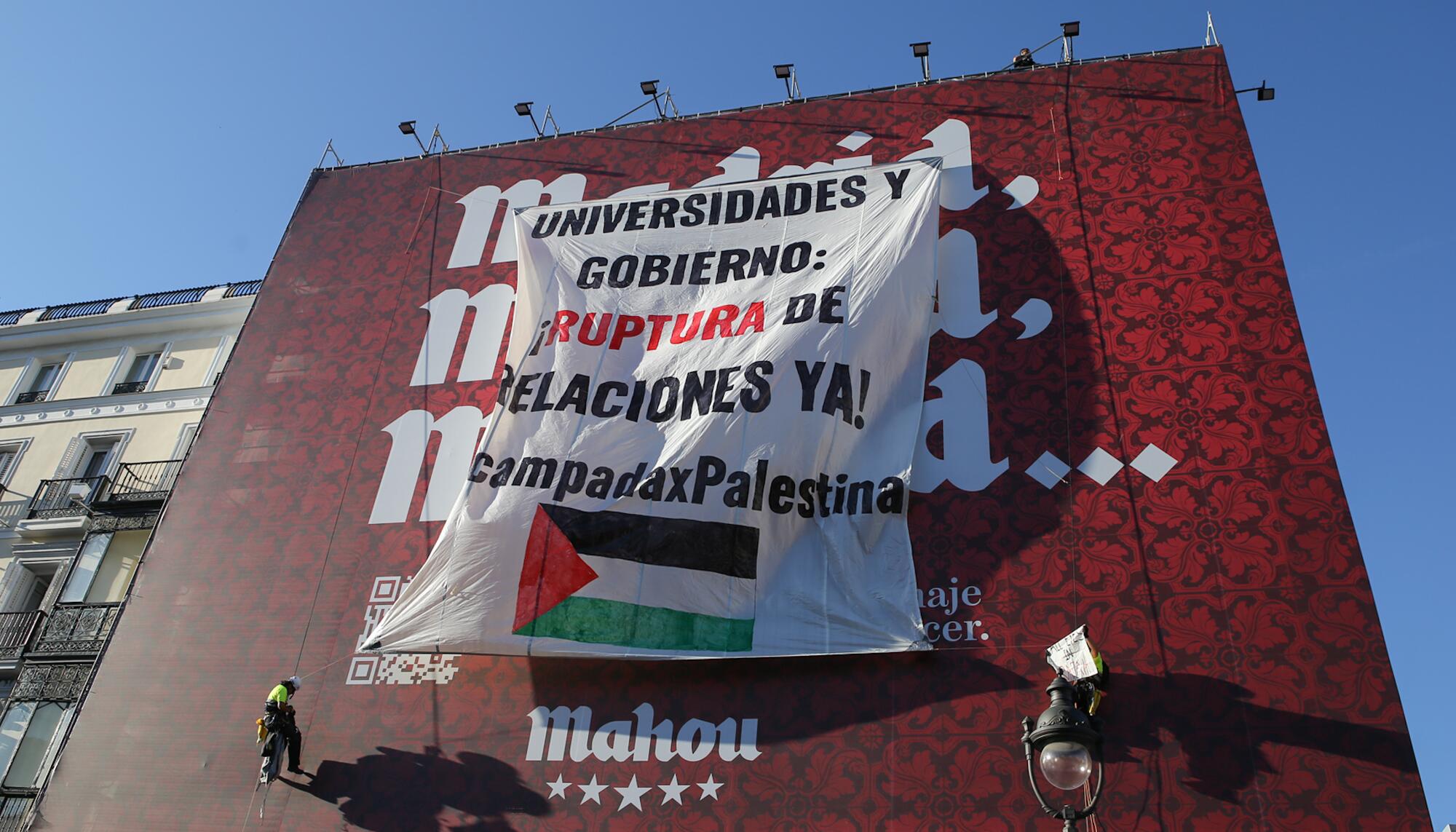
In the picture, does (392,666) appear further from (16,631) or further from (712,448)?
(16,631)

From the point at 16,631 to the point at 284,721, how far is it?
422 inches

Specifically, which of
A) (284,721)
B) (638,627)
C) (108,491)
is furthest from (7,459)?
(638,627)

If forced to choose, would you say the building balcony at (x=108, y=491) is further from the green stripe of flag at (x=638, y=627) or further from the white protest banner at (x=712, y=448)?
the green stripe of flag at (x=638, y=627)

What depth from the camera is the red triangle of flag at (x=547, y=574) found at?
13.7 m

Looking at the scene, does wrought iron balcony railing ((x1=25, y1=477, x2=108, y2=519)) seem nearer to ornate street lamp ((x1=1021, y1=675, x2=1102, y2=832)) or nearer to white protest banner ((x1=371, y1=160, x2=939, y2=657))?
white protest banner ((x1=371, y1=160, x2=939, y2=657))

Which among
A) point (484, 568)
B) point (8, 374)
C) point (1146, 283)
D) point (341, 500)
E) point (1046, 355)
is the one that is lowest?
point (484, 568)

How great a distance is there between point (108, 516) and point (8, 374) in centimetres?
641

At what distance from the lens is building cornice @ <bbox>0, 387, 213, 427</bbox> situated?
24328 mm

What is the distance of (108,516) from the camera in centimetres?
2219

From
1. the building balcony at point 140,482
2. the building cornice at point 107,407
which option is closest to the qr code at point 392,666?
the building balcony at point 140,482

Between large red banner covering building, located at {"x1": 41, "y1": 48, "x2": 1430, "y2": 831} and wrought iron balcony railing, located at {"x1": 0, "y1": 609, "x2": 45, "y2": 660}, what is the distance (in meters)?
6.60

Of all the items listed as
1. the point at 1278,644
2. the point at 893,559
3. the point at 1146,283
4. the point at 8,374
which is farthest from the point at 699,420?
the point at 8,374

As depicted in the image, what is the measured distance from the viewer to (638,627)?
13.5 metres

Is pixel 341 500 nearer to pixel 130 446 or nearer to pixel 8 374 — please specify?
pixel 130 446
